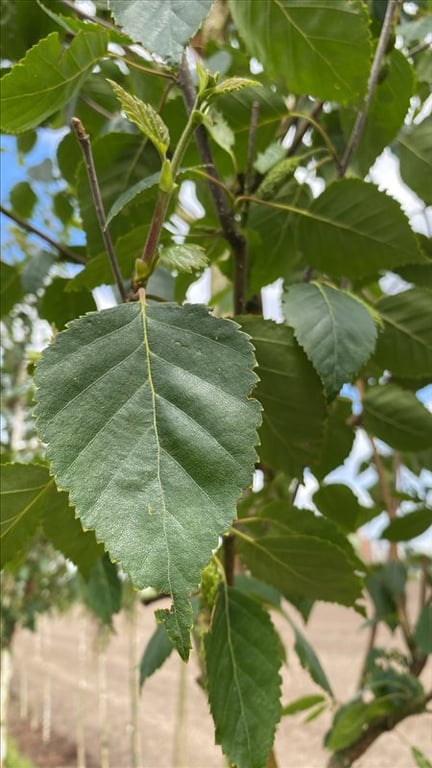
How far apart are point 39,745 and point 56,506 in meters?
4.34

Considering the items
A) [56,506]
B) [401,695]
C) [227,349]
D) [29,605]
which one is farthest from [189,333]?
[29,605]

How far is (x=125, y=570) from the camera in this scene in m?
0.18

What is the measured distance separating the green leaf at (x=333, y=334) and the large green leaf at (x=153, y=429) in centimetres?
8

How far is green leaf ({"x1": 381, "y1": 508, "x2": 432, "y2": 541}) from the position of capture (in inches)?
21.8

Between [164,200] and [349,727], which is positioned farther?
[349,727]

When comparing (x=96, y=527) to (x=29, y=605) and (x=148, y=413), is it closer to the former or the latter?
(x=148, y=413)

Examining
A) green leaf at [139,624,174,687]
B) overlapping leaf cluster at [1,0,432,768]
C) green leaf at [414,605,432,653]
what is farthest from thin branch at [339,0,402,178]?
green leaf at [414,605,432,653]

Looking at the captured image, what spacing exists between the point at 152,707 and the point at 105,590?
2.94 m

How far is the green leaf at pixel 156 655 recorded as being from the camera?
0.46 meters

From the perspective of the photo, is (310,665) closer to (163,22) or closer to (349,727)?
(349,727)

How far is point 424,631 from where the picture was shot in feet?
1.99

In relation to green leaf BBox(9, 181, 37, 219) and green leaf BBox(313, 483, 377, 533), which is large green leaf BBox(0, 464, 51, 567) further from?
green leaf BBox(9, 181, 37, 219)

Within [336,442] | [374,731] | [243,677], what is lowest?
[374,731]

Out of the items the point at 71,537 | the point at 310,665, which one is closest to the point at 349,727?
the point at 310,665
